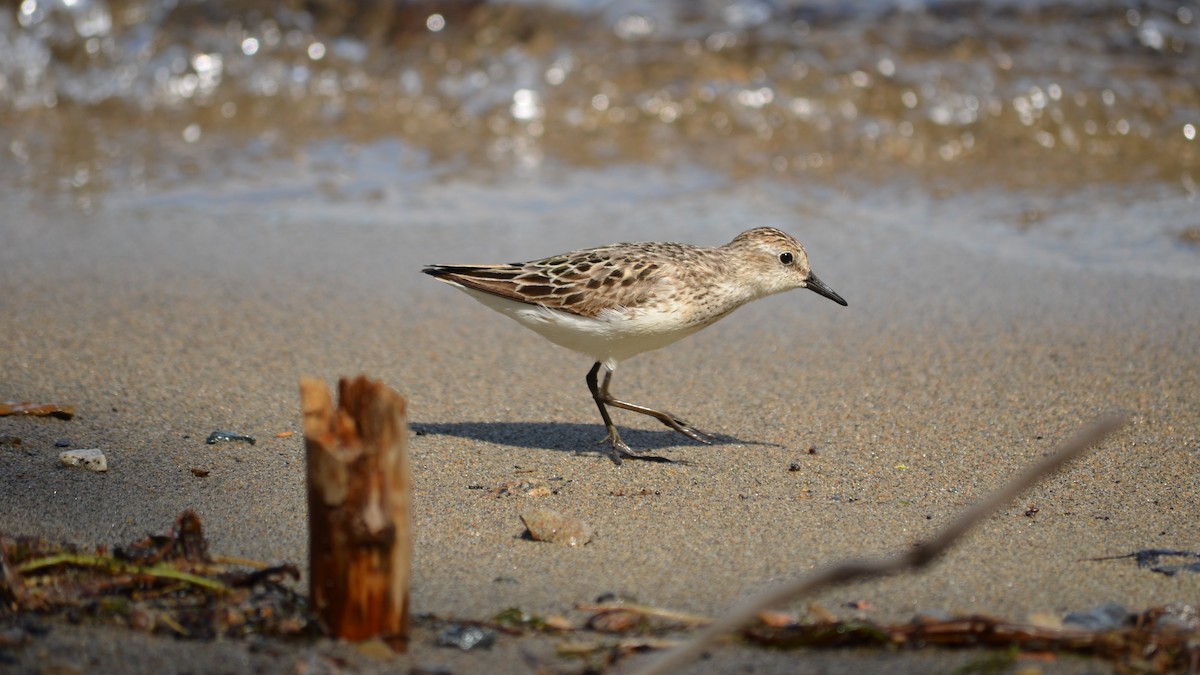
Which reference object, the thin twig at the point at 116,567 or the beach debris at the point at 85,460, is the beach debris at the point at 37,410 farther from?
the thin twig at the point at 116,567

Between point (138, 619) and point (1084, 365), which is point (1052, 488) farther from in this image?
point (138, 619)

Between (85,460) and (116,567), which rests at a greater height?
(85,460)

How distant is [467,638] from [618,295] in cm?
207

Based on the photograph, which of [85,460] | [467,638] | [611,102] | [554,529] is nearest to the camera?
[467,638]

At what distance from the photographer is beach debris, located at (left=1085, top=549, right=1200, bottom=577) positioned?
11.8ft

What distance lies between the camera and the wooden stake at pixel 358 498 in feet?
9.22

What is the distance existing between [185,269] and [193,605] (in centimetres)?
421

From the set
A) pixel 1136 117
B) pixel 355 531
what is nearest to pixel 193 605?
pixel 355 531

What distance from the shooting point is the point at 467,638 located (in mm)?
3090

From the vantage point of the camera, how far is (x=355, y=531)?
282 centimetres

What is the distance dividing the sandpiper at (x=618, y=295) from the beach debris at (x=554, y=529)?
2.91ft

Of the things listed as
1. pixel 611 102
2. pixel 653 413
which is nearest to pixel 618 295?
pixel 653 413

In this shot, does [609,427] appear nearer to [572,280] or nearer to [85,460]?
[572,280]

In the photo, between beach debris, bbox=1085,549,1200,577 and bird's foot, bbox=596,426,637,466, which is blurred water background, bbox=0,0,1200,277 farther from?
beach debris, bbox=1085,549,1200,577
